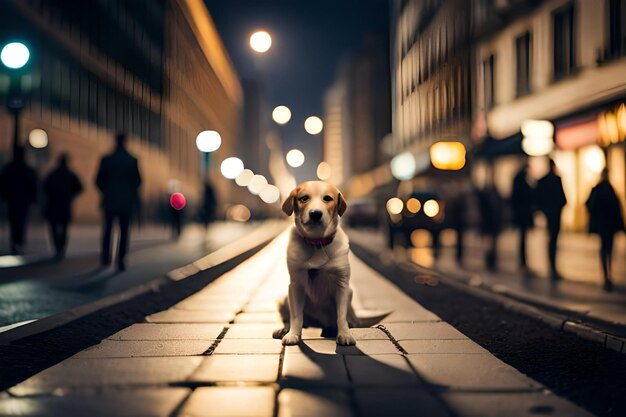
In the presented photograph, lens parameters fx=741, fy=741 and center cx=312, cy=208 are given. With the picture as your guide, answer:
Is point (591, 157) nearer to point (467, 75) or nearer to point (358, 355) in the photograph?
point (467, 75)

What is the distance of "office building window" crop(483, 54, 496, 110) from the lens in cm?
3150

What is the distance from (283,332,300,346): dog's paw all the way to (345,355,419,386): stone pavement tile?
20.7 inches

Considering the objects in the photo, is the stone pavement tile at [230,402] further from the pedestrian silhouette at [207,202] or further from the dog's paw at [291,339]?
the pedestrian silhouette at [207,202]

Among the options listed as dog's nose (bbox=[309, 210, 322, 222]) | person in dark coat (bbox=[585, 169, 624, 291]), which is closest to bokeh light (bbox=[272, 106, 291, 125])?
person in dark coat (bbox=[585, 169, 624, 291])

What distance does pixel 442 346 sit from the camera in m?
5.29

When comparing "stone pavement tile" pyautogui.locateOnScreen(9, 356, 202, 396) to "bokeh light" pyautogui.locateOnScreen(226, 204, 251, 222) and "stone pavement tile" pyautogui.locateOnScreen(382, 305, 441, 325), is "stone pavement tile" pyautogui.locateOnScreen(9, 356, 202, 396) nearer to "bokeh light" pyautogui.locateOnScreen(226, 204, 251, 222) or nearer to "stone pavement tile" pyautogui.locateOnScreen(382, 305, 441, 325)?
"stone pavement tile" pyautogui.locateOnScreen(382, 305, 441, 325)

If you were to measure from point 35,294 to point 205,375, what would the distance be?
192 inches

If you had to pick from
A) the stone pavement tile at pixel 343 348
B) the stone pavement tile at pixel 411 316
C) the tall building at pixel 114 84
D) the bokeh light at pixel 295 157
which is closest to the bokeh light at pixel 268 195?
the tall building at pixel 114 84

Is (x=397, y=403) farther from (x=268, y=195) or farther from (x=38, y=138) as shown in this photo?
(x=268, y=195)

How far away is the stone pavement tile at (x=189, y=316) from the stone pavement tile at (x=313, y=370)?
207 centimetres

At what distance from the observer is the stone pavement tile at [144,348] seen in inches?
193

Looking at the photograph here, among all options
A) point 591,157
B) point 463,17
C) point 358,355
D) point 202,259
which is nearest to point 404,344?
point 358,355

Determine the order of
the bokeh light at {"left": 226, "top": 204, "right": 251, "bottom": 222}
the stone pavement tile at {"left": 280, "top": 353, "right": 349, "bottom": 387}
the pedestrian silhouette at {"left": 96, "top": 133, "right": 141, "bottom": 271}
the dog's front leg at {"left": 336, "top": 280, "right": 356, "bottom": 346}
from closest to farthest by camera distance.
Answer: the stone pavement tile at {"left": 280, "top": 353, "right": 349, "bottom": 387} < the dog's front leg at {"left": 336, "top": 280, "right": 356, "bottom": 346} < the pedestrian silhouette at {"left": 96, "top": 133, "right": 141, "bottom": 271} < the bokeh light at {"left": 226, "top": 204, "right": 251, "bottom": 222}

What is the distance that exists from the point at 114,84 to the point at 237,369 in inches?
1605
